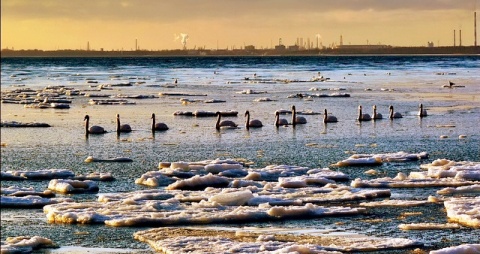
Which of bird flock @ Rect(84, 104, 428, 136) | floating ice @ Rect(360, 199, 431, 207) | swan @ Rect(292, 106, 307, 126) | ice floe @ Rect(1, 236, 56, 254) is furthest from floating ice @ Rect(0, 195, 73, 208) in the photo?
swan @ Rect(292, 106, 307, 126)

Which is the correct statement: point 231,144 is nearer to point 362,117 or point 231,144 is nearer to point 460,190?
point 362,117

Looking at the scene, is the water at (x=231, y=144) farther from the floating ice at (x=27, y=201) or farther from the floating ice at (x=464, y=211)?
the floating ice at (x=27, y=201)

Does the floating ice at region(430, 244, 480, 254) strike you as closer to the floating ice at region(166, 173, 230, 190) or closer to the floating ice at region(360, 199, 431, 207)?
the floating ice at region(360, 199, 431, 207)

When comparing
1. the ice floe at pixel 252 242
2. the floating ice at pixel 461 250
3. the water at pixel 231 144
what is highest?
the floating ice at pixel 461 250

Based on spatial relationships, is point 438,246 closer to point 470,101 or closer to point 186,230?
point 186,230

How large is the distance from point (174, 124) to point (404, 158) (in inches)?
859

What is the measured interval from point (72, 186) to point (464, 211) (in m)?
12.1

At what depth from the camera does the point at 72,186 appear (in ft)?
95.0

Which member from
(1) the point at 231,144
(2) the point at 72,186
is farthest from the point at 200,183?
(1) the point at 231,144

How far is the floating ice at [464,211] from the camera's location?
22.7 m

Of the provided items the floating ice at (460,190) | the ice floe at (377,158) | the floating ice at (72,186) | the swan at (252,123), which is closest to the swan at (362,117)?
the swan at (252,123)

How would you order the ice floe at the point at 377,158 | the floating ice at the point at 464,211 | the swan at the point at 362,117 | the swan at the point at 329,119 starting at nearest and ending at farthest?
the floating ice at the point at 464,211 < the ice floe at the point at 377,158 < the swan at the point at 329,119 < the swan at the point at 362,117

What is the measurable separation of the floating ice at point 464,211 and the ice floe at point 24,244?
9945mm

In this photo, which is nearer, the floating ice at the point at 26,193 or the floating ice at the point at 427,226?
the floating ice at the point at 427,226
